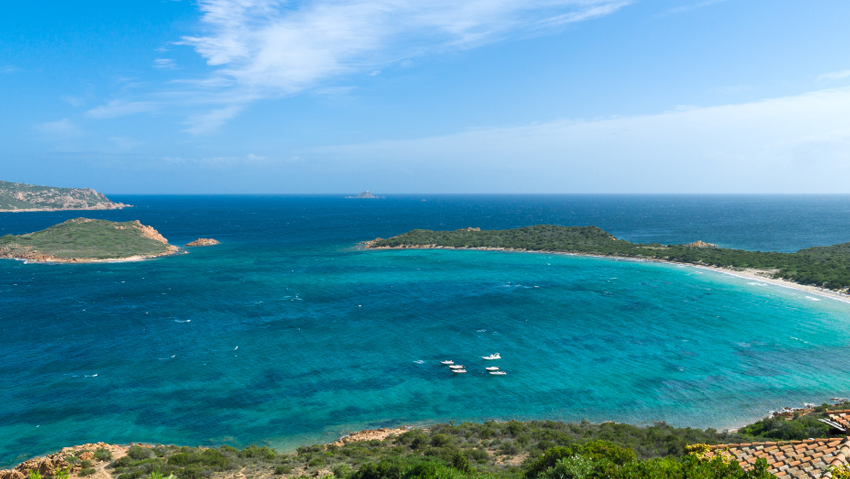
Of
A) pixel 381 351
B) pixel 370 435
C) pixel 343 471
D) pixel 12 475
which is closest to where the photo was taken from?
pixel 12 475

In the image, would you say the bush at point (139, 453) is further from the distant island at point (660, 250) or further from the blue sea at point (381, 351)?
the distant island at point (660, 250)

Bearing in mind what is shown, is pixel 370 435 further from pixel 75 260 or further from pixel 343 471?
pixel 75 260

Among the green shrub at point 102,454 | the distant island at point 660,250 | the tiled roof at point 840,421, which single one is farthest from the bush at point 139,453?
the distant island at point 660,250

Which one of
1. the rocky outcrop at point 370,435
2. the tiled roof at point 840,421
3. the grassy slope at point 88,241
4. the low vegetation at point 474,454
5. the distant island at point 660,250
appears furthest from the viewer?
the grassy slope at point 88,241

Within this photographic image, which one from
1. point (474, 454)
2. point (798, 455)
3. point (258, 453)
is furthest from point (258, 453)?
point (798, 455)

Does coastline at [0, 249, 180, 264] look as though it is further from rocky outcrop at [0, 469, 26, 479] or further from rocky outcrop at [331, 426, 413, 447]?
rocky outcrop at [331, 426, 413, 447]

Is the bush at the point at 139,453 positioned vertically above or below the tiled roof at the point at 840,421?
below

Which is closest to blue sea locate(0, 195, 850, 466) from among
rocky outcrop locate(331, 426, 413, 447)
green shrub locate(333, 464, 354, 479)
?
rocky outcrop locate(331, 426, 413, 447)

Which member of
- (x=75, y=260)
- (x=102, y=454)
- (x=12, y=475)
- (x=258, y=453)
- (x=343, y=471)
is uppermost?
(x=75, y=260)
